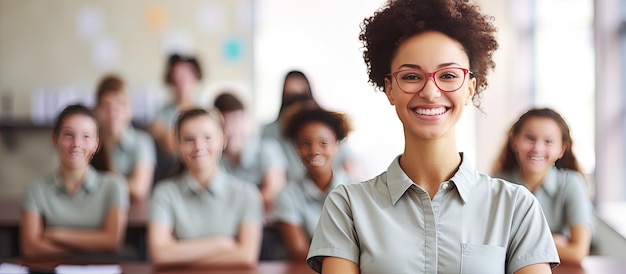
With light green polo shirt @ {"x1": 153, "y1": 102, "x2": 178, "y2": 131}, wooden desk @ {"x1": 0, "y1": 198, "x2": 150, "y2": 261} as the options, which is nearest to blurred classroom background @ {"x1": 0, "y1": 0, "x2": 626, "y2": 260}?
light green polo shirt @ {"x1": 153, "y1": 102, "x2": 178, "y2": 131}

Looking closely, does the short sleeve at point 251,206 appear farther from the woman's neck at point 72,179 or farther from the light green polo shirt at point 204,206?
the woman's neck at point 72,179

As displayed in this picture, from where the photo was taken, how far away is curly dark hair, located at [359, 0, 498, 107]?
168 centimetres

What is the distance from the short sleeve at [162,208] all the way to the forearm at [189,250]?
11cm

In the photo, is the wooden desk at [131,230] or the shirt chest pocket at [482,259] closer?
the shirt chest pocket at [482,259]

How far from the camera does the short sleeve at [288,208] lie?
3828mm

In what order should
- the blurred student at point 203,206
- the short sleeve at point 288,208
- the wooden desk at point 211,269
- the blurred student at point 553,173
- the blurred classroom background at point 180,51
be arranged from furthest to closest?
the blurred classroom background at point 180,51 < the short sleeve at point 288,208 < the blurred student at point 203,206 < the wooden desk at point 211,269 < the blurred student at point 553,173

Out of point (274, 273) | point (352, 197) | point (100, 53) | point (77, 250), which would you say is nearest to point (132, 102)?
point (100, 53)

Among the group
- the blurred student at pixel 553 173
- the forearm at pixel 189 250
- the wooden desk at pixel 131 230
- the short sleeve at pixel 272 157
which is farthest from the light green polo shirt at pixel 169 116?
the blurred student at pixel 553 173

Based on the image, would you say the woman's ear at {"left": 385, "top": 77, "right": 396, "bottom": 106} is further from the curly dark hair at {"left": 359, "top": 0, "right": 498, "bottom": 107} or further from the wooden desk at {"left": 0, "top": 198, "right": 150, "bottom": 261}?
the wooden desk at {"left": 0, "top": 198, "right": 150, "bottom": 261}

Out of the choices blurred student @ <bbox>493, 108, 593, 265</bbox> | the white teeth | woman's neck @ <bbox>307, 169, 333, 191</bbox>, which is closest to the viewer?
the white teeth

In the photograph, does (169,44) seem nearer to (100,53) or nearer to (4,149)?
(100,53)

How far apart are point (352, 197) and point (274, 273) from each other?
1.37 metres

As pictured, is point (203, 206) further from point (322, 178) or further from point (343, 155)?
point (343, 155)

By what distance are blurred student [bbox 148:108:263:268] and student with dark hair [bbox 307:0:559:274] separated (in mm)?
1697
